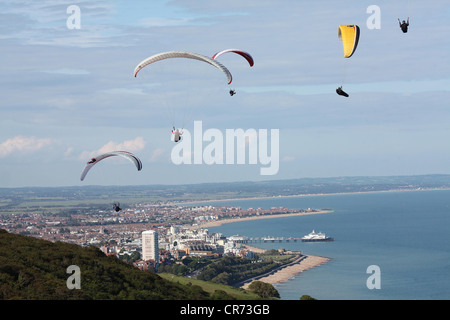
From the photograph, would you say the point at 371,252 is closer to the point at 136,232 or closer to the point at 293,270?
the point at 293,270

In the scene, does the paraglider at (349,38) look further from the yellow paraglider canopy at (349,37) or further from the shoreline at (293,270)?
the shoreline at (293,270)

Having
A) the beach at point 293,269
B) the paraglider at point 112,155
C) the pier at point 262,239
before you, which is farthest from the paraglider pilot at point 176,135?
the pier at point 262,239

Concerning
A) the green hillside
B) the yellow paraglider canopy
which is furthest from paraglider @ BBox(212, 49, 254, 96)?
the green hillside
